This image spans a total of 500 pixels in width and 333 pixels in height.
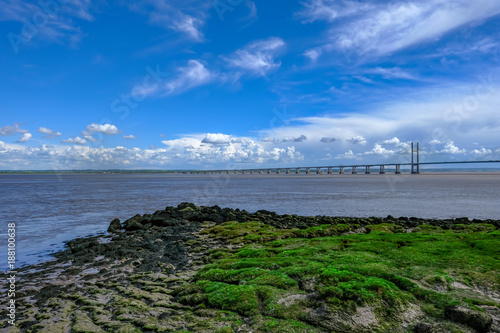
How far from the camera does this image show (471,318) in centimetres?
770

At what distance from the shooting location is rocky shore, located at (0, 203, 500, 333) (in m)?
8.21

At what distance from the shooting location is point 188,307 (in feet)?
31.0

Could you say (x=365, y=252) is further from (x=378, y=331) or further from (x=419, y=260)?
(x=378, y=331)

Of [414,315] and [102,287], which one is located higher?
[414,315]

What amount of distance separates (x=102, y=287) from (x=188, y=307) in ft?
14.2

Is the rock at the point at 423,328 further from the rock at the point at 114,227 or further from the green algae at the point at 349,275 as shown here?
the rock at the point at 114,227

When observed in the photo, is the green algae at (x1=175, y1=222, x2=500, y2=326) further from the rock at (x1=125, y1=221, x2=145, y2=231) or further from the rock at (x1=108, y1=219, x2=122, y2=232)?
the rock at (x1=108, y1=219, x2=122, y2=232)

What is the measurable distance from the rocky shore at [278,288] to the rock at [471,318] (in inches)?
0.9

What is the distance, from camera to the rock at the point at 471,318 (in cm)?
755

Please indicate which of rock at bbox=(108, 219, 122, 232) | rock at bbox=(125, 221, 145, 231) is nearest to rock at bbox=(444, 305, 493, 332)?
rock at bbox=(125, 221, 145, 231)

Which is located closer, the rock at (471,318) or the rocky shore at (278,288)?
the rock at (471,318)

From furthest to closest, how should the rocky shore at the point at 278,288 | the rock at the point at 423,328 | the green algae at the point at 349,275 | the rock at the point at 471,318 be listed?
the green algae at the point at 349,275 → the rocky shore at the point at 278,288 → the rock at the point at 471,318 → the rock at the point at 423,328

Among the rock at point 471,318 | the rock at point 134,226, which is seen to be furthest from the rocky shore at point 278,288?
the rock at point 134,226

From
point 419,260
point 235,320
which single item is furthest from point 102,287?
point 419,260
